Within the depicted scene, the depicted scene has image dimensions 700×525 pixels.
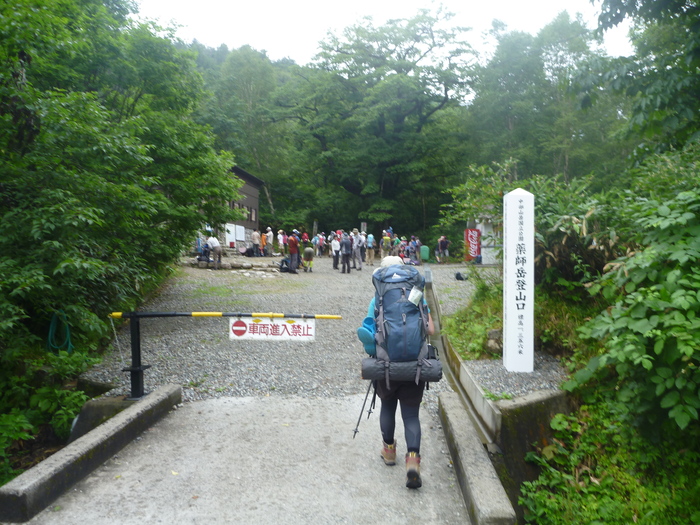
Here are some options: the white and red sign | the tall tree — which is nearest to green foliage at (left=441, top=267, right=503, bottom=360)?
the white and red sign

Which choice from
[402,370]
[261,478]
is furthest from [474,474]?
[261,478]

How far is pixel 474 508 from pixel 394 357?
3.73 ft

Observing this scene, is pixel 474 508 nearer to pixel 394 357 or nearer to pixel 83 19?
pixel 394 357

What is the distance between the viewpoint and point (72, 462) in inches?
159

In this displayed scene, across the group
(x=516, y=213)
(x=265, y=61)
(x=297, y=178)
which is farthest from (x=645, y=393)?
(x=265, y=61)

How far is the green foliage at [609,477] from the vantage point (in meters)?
3.94

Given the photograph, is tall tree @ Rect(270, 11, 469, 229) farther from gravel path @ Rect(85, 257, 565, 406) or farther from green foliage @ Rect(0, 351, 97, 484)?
green foliage @ Rect(0, 351, 97, 484)

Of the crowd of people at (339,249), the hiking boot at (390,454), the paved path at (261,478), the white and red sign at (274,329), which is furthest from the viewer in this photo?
the crowd of people at (339,249)

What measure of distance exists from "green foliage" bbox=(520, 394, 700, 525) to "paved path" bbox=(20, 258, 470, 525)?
0.86 m

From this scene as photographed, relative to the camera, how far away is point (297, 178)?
48.0 m

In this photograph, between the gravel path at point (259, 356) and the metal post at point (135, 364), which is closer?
the metal post at point (135, 364)

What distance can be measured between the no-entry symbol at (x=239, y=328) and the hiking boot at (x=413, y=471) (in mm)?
2423

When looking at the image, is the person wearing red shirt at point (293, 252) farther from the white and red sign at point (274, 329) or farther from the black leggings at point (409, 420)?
the black leggings at point (409, 420)

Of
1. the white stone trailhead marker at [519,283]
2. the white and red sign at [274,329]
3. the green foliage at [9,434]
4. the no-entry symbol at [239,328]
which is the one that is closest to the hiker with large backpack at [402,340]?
the white and red sign at [274,329]
